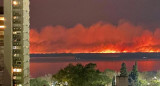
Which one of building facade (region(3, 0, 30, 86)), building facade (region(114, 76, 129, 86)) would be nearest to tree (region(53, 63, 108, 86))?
building facade (region(3, 0, 30, 86))

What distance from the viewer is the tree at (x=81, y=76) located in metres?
46.7

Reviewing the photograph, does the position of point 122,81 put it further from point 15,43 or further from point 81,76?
point 15,43

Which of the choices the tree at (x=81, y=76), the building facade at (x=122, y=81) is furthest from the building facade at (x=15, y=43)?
the building facade at (x=122, y=81)

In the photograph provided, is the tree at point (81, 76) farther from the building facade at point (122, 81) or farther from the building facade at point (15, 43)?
the building facade at point (122, 81)

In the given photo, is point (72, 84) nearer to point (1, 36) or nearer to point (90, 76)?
point (90, 76)

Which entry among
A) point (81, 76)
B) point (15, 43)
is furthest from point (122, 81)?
point (15, 43)

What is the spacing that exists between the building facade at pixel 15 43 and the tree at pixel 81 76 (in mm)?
6031

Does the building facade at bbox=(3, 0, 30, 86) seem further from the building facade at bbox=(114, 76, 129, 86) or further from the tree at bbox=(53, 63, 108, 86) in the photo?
the building facade at bbox=(114, 76, 129, 86)

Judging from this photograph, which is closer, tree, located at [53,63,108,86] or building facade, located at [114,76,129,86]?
building facade, located at [114,76,129,86]

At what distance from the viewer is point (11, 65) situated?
41844mm

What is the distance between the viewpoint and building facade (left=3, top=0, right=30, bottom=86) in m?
41.6

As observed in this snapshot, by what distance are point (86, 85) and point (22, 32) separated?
1210cm

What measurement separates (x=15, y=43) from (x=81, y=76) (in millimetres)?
11026

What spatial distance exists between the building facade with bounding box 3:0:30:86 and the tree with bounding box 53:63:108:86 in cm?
603
